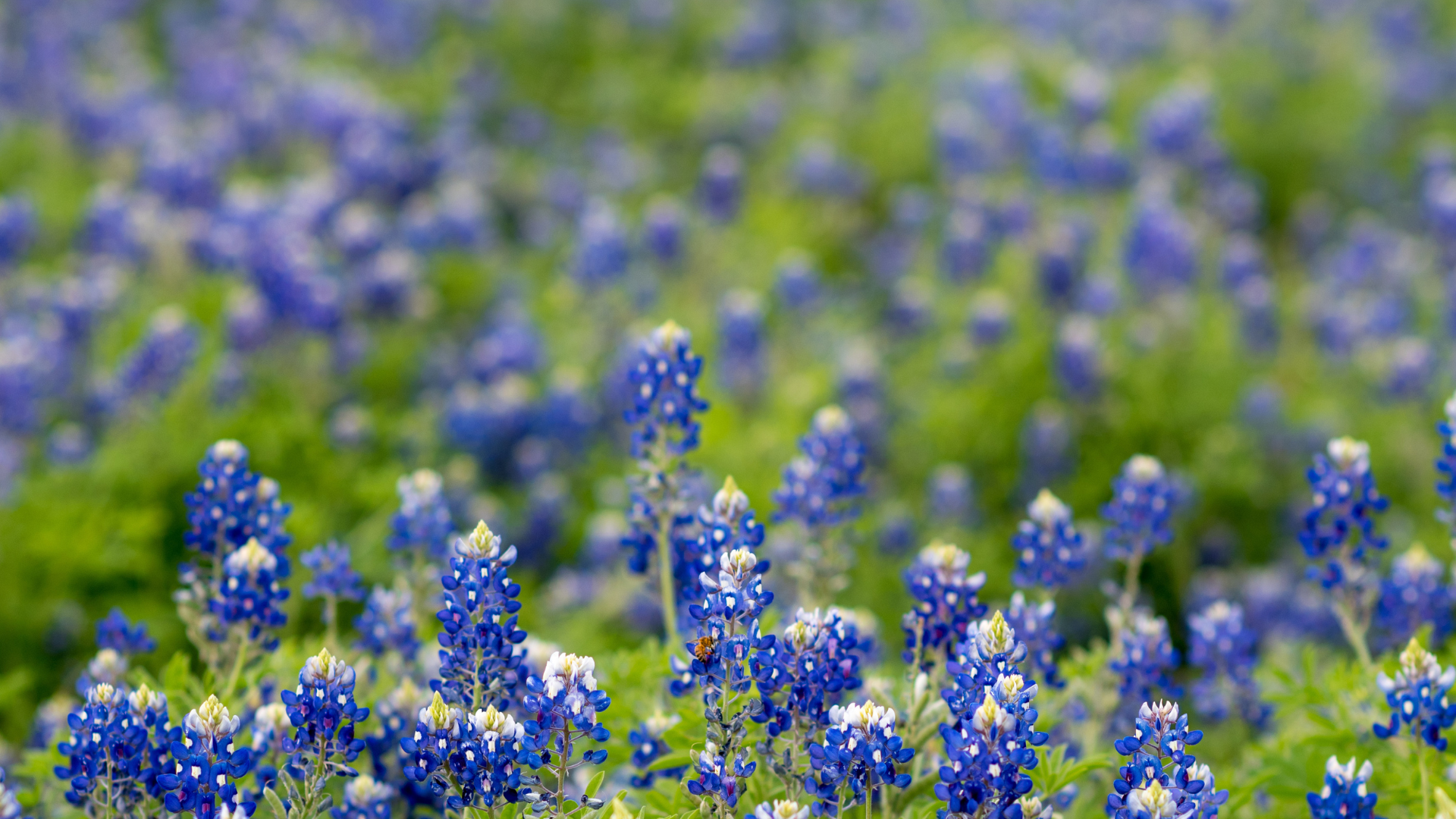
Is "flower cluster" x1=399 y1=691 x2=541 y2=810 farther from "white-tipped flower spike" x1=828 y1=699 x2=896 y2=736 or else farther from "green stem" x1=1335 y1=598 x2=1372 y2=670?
"green stem" x1=1335 y1=598 x2=1372 y2=670

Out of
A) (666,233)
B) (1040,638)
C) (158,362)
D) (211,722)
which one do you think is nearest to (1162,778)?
(1040,638)

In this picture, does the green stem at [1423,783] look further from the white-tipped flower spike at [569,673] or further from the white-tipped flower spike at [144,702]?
the white-tipped flower spike at [144,702]

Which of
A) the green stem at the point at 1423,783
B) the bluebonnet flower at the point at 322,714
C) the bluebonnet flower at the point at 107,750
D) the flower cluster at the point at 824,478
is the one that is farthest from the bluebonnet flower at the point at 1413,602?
the bluebonnet flower at the point at 107,750

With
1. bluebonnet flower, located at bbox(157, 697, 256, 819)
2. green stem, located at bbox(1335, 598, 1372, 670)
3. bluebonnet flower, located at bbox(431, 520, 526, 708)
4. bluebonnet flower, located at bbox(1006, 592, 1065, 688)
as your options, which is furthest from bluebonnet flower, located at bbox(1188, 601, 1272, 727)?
bluebonnet flower, located at bbox(157, 697, 256, 819)

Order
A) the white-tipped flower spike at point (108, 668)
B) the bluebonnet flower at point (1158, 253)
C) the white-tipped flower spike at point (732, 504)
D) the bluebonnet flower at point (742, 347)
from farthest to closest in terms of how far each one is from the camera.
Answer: the bluebonnet flower at point (1158, 253)
the bluebonnet flower at point (742, 347)
the white-tipped flower spike at point (108, 668)
the white-tipped flower spike at point (732, 504)

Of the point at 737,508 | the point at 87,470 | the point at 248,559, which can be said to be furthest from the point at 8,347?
the point at 737,508
